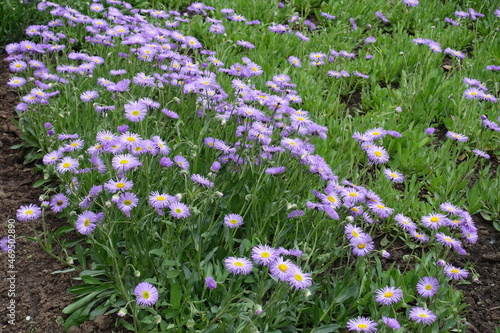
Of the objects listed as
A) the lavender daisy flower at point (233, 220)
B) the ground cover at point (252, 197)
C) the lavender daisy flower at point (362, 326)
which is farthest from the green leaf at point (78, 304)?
the lavender daisy flower at point (362, 326)

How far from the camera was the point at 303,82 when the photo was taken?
4477 millimetres

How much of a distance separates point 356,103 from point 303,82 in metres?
0.59

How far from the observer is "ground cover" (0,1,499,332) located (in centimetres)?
233

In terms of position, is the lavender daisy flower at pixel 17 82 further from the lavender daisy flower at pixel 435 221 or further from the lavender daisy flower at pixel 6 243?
the lavender daisy flower at pixel 435 221

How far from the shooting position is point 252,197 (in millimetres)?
2590

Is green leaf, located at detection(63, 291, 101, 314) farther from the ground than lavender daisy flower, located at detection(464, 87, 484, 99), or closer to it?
closer to it

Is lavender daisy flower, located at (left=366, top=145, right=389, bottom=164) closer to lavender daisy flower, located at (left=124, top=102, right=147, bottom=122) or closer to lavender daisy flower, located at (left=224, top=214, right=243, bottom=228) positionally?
lavender daisy flower, located at (left=224, top=214, right=243, bottom=228)

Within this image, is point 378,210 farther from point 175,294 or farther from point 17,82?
point 17,82

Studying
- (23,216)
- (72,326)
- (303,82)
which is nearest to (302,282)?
(72,326)

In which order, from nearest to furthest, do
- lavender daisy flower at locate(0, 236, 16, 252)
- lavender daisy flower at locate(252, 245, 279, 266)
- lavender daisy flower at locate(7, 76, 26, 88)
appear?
lavender daisy flower at locate(252, 245, 279, 266), lavender daisy flower at locate(0, 236, 16, 252), lavender daisy flower at locate(7, 76, 26, 88)

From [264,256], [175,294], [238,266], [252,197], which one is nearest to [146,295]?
[175,294]

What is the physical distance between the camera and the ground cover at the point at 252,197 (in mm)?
2334

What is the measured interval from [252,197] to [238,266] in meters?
0.53

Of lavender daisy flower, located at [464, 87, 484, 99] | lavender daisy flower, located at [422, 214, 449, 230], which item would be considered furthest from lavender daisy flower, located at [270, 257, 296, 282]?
lavender daisy flower, located at [464, 87, 484, 99]
